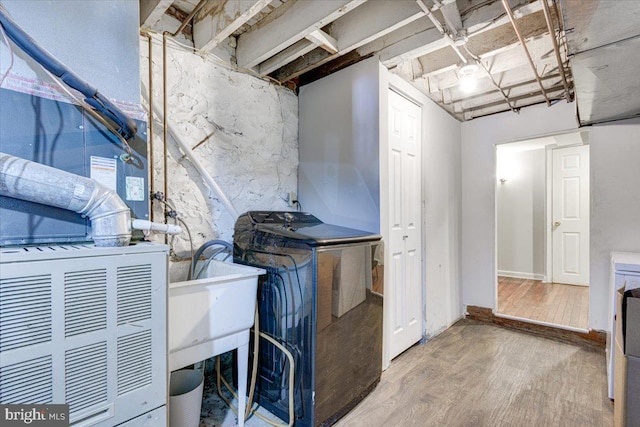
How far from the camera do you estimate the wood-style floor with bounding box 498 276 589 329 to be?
10.4 feet

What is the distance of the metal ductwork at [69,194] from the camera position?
102 cm

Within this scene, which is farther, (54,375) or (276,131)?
(276,131)

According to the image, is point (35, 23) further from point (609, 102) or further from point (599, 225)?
point (599, 225)

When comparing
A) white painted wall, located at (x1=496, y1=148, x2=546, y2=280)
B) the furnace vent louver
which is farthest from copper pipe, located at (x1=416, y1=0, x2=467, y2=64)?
white painted wall, located at (x1=496, y1=148, x2=546, y2=280)

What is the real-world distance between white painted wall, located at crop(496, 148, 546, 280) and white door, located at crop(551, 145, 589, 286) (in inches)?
8.5

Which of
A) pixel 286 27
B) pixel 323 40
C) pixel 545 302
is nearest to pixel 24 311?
pixel 286 27

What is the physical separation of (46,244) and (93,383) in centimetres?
59

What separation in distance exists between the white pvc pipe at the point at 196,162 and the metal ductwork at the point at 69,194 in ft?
2.53

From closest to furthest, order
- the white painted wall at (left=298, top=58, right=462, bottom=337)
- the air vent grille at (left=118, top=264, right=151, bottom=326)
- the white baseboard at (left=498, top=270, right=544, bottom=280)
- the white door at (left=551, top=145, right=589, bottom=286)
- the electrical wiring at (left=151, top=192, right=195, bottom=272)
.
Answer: the air vent grille at (left=118, top=264, right=151, bottom=326), the electrical wiring at (left=151, top=192, right=195, bottom=272), the white painted wall at (left=298, top=58, right=462, bottom=337), the white door at (left=551, top=145, right=589, bottom=286), the white baseboard at (left=498, top=270, right=544, bottom=280)

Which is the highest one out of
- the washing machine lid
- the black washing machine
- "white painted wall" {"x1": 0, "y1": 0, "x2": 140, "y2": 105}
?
"white painted wall" {"x1": 0, "y1": 0, "x2": 140, "y2": 105}

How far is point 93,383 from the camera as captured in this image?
1.00 m

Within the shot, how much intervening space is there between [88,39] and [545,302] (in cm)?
494

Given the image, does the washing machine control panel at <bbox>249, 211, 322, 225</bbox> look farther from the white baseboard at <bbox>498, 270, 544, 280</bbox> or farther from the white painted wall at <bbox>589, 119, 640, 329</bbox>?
the white baseboard at <bbox>498, 270, 544, 280</bbox>

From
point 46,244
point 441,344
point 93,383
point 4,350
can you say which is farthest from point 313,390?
point 441,344
